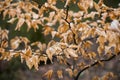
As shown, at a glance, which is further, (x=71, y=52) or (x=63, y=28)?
(x=63, y=28)

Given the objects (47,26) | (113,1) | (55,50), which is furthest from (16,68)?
(55,50)

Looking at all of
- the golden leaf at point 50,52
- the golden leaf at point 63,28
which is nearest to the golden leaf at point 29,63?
the golden leaf at point 50,52

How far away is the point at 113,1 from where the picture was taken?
3967 millimetres

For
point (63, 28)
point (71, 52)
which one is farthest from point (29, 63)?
point (63, 28)

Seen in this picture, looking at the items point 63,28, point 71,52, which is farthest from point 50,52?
point 63,28

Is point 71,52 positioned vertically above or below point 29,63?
above

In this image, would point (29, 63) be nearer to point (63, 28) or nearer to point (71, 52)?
point (71, 52)

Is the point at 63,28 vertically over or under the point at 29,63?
over

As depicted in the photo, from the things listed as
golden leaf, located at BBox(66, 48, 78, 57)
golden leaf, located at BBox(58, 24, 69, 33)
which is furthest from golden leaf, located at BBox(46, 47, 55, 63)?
golden leaf, located at BBox(58, 24, 69, 33)

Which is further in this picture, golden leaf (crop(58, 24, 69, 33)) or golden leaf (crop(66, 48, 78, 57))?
golden leaf (crop(58, 24, 69, 33))

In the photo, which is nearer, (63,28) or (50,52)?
(50,52)

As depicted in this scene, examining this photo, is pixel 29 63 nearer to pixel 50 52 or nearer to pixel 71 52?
pixel 50 52

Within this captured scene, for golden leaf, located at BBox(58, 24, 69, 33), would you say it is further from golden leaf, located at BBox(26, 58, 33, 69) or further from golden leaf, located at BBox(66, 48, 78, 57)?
golden leaf, located at BBox(26, 58, 33, 69)

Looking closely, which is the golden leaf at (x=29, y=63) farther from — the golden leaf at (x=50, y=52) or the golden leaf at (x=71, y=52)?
the golden leaf at (x=71, y=52)
